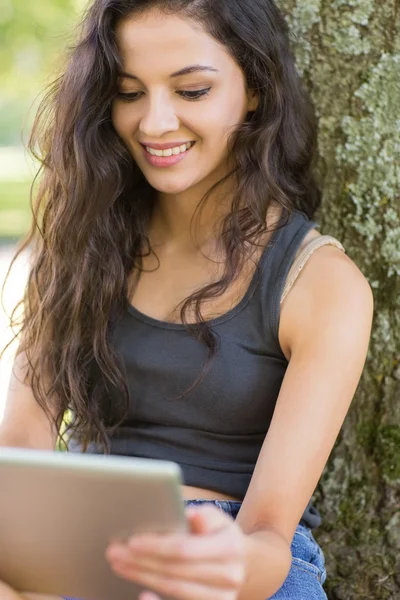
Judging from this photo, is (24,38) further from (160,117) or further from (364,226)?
(160,117)

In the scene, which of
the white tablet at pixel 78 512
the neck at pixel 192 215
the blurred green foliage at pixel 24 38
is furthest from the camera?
the blurred green foliage at pixel 24 38

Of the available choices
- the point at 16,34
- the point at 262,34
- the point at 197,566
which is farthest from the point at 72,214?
the point at 16,34

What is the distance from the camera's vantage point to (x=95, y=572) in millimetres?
1363

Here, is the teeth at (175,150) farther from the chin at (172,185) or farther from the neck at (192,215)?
the neck at (192,215)

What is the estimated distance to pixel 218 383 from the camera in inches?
75.7

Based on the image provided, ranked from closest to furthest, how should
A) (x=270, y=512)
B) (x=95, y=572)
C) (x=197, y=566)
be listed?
(x=197, y=566) < (x=95, y=572) < (x=270, y=512)

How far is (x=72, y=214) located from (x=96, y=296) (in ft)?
0.61

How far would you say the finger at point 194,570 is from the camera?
1203 millimetres


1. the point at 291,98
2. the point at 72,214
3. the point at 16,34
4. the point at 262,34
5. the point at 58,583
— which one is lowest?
the point at 16,34

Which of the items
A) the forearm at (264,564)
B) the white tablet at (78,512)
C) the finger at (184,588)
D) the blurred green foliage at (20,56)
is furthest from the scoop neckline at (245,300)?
the blurred green foliage at (20,56)

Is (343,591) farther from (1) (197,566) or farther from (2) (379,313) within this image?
(1) (197,566)

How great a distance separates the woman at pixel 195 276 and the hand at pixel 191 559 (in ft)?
1.28

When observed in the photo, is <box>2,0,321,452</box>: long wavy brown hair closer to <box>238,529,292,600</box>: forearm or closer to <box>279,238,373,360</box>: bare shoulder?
<box>279,238,373,360</box>: bare shoulder

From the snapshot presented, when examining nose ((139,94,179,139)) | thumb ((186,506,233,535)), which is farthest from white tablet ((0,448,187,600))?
nose ((139,94,179,139))
